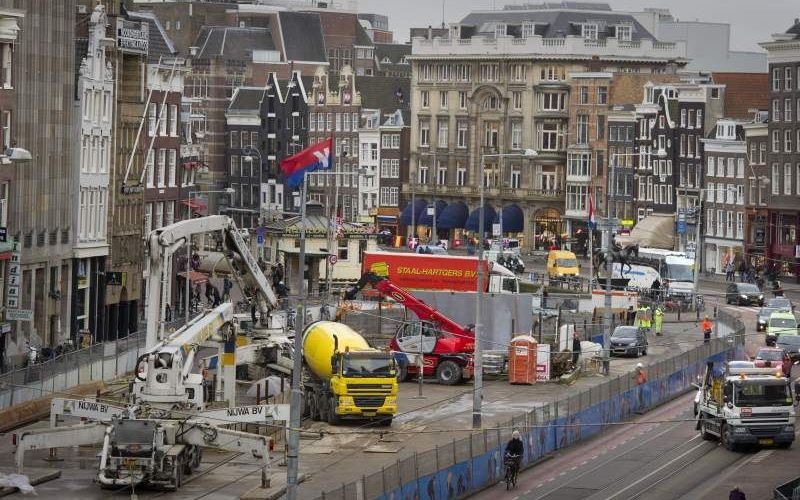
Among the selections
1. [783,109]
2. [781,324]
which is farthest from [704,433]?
[783,109]

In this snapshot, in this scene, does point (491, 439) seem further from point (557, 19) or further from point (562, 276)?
point (557, 19)

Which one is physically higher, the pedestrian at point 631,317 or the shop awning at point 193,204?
the shop awning at point 193,204

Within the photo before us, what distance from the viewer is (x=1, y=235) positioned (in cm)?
8044

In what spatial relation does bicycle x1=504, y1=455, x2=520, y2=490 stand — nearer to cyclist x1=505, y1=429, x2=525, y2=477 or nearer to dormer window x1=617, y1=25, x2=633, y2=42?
cyclist x1=505, y1=429, x2=525, y2=477

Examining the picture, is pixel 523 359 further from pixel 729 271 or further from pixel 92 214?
pixel 729 271

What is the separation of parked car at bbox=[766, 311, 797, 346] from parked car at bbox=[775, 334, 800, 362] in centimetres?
488

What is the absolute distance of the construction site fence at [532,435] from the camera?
5366cm

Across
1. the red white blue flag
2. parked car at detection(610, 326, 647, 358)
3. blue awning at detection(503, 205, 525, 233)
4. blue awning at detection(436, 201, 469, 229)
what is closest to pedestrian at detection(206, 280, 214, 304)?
parked car at detection(610, 326, 647, 358)

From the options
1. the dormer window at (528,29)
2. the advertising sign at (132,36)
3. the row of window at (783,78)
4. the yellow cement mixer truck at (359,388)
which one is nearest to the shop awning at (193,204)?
the advertising sign at (132,36)

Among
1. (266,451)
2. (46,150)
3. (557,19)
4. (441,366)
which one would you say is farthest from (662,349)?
(557,19)

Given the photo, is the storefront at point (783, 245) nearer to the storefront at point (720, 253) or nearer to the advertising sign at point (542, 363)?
the storefront at point (720, 253)

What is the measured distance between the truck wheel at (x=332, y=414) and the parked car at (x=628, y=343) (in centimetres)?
2985

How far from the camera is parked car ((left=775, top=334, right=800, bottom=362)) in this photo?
3718 inches

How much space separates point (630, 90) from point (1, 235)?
363 feet
